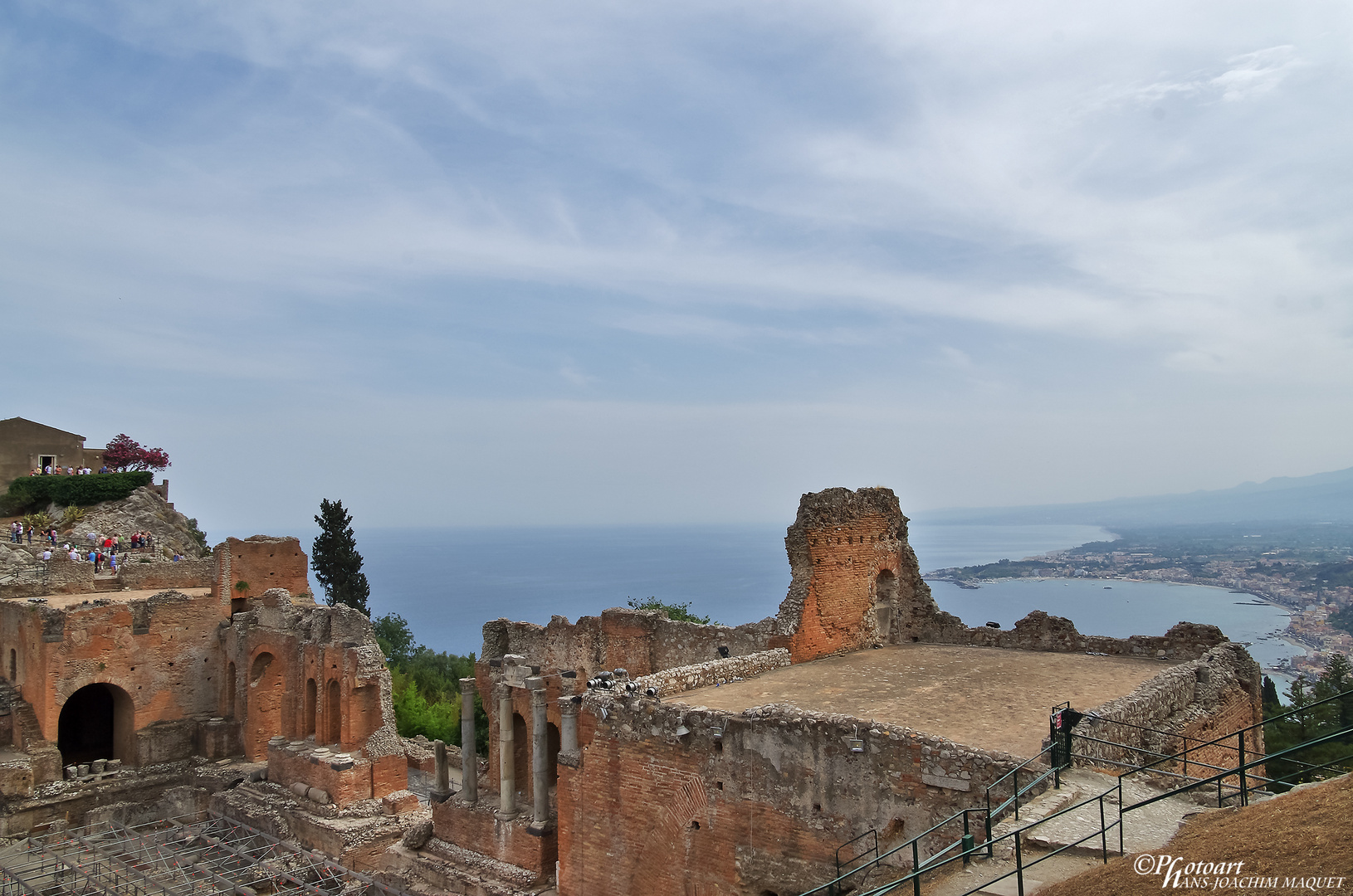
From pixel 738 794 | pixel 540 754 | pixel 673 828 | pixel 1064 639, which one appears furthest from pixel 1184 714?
pixel 540 754

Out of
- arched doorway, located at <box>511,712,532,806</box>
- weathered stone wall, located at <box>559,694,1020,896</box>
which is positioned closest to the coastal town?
arched doorway, located at <box>511,712,532,806</box>

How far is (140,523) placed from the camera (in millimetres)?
41000

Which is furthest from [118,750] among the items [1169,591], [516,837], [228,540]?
[1169,591]

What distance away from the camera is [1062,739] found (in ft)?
32.7

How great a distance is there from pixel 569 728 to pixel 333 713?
14.8 metres

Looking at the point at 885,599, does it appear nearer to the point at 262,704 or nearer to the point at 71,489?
the point at 262,704

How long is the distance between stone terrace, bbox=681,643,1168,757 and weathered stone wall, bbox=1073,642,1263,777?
0.65 metres

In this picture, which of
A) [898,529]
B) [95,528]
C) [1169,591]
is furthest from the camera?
[1169,591]

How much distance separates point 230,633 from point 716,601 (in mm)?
148639

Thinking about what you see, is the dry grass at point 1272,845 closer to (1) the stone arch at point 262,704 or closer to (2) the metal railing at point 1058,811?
(2) the metal railing at point 1058,811

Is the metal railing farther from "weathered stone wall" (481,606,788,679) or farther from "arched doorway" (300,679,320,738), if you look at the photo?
"arched doorway" (300,679,320,738)

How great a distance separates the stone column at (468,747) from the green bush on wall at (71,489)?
31.9m

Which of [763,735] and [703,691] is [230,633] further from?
[763,735]

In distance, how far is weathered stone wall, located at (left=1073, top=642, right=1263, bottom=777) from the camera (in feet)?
34.4
